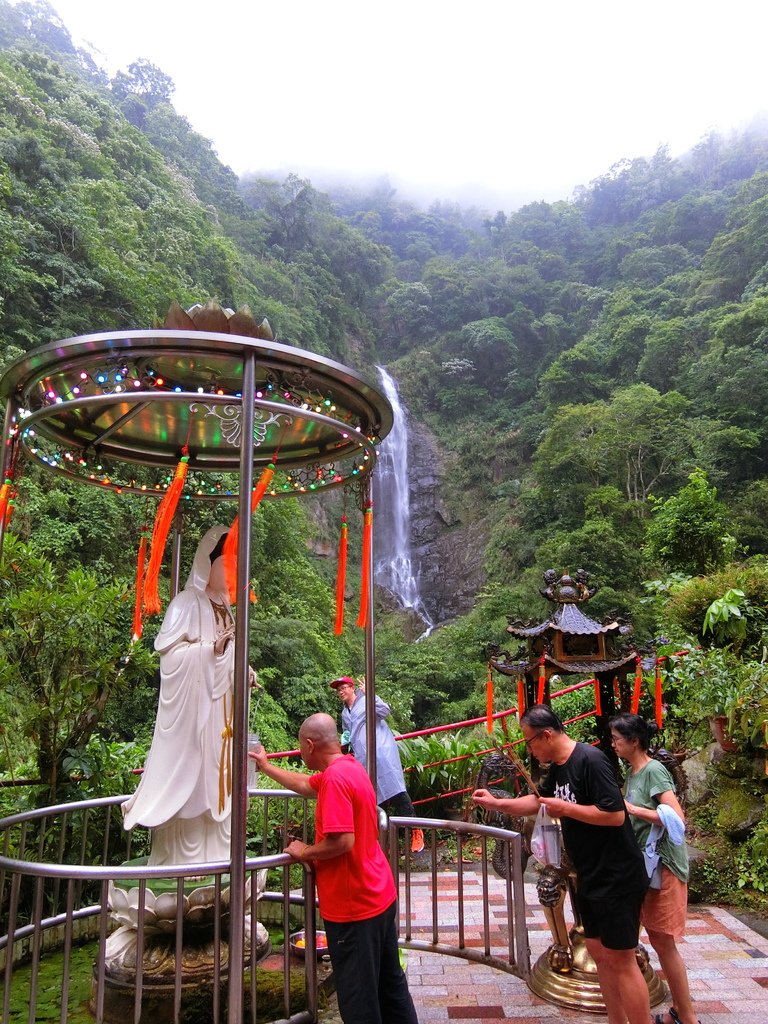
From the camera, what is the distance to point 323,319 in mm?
37031

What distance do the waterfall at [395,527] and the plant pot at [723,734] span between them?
2324 cm

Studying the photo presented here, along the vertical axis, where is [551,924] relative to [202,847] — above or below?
below

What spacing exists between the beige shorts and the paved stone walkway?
65 cm

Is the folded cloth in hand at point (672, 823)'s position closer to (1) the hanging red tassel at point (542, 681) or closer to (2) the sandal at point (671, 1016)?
(2) the sandal at point (671, 1016)

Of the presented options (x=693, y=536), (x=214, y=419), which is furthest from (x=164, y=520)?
(x=693, y=536)

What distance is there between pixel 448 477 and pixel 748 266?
17861mm

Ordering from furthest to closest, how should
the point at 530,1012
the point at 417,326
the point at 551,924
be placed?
1. the point at 417,326
2. the point at 551,924
3. the point at 530,1012

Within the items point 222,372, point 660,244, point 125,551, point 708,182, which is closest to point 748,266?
point 660,244

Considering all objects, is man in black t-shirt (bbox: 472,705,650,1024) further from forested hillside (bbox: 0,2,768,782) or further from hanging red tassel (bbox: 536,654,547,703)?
forested hillside (bbox: 0,2,768,782)

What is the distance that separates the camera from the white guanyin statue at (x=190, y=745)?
3.88 meters

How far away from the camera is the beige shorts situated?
3.29 meters

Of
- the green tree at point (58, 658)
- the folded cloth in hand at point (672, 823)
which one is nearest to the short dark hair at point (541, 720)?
the folded cloth in hand at point (672, 823)

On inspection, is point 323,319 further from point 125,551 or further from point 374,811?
point 374,811

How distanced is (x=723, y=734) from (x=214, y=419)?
5.52 metres
